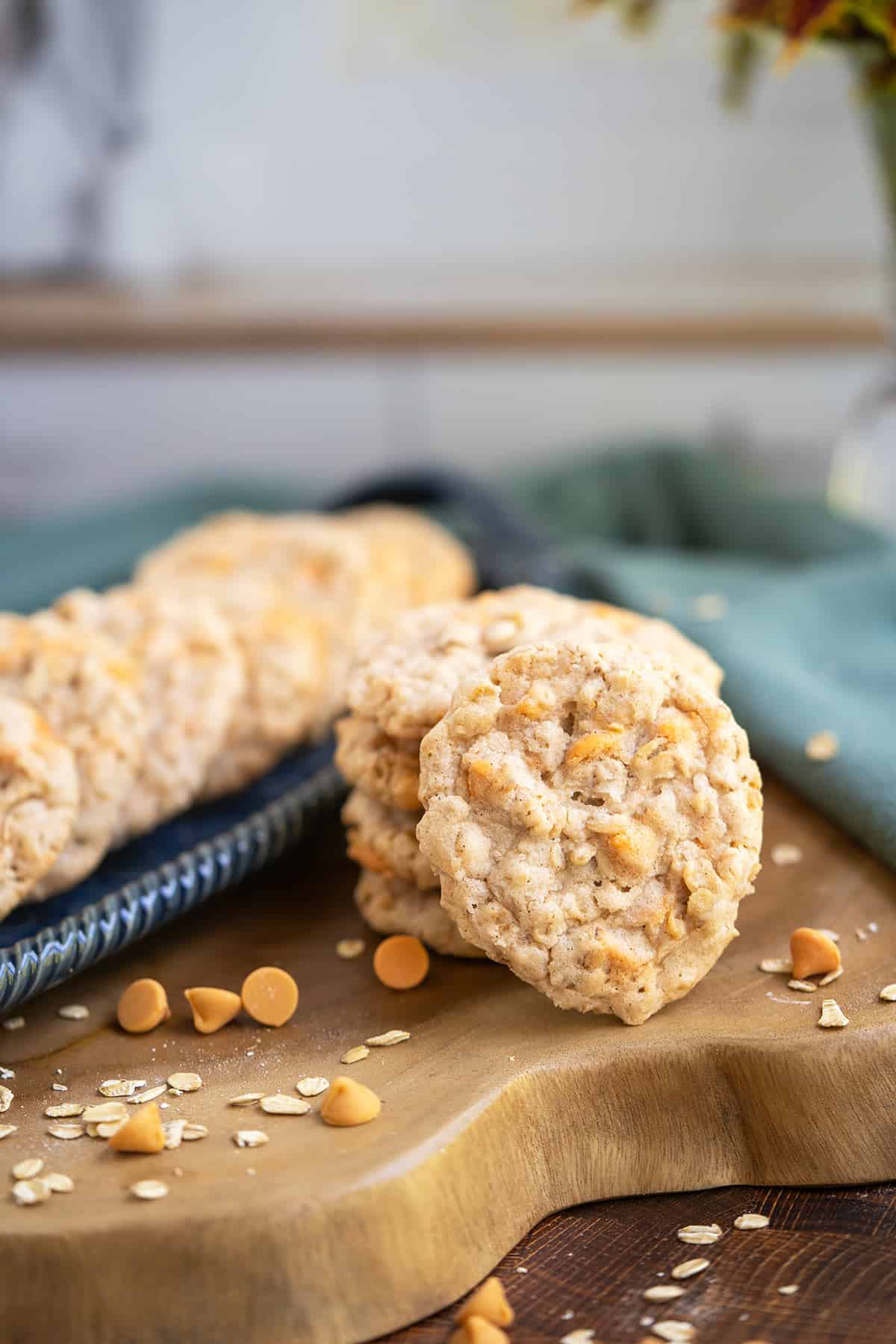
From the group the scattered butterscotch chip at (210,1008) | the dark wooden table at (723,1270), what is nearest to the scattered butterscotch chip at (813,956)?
the dark wooden table at (723,1270)

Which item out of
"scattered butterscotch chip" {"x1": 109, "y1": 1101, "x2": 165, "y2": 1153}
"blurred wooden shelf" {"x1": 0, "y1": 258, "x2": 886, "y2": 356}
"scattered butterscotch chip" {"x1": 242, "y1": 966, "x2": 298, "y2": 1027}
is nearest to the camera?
"scattered butterscotch chip" {"x1": 109, "y1": 1101, "x2": 165, "y2": 1153}

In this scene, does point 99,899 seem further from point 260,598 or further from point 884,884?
point 884,884

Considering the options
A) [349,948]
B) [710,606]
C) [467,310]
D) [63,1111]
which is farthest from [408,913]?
[467,310]

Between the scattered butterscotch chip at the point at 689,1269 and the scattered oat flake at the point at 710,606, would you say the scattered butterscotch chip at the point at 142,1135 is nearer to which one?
the scattered butterscotch chip at the point at 689,1269

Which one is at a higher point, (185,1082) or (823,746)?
(823,746)

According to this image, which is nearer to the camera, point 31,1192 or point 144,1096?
point 31,1192

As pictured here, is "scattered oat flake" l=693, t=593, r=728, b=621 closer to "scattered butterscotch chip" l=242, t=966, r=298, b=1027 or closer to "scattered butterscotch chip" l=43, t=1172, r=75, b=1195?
"scattered butterscotch chip" l=242, t=966, r=298, b=1027

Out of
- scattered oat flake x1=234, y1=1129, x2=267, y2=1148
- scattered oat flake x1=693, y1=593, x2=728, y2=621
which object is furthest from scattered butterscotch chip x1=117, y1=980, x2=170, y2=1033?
scattered oat flake x1=693, y1=593, x2=728, y2=621

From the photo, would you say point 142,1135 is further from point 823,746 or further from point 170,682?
point 823,746
